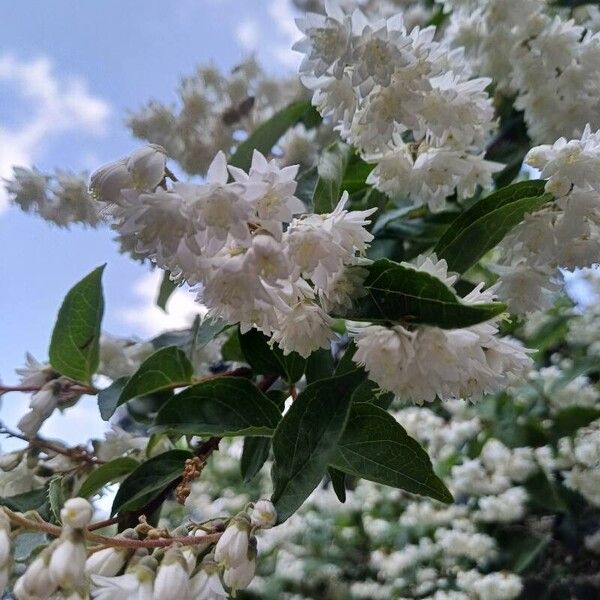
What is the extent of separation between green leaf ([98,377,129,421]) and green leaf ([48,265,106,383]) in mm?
117

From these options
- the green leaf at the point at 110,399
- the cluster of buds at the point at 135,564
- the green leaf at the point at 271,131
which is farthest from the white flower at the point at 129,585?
the green leaf at the point at 271,131

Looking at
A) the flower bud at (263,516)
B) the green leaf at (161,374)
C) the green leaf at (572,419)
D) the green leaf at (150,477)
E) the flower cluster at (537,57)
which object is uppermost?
the flower cluster at (537,57)

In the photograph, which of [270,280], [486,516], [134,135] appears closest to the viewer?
[270,280]

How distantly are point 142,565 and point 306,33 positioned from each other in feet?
1.69

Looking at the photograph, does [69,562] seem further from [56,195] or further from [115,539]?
[56,195]

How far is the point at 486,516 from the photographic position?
211 cm

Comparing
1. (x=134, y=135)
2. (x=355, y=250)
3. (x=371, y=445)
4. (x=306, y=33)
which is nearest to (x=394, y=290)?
(x=355, y=250)

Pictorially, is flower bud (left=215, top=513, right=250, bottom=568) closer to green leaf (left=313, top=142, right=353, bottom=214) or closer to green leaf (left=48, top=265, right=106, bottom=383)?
green leaf (left=313, top=142, right=353, bottom=214)

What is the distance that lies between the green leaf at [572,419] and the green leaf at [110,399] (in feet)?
4.20

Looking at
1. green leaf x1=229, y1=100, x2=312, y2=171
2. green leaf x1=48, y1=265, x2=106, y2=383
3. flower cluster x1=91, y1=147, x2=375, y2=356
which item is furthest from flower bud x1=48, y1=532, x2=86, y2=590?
green leaf x1=229, y1=100, x2=312, y2=171

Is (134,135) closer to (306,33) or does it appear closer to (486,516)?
(306,33)

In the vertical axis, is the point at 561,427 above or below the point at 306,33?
above

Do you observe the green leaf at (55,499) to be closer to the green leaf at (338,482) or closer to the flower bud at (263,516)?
A: the flower bud at (263,516)

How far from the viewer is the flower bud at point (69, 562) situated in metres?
0.51
